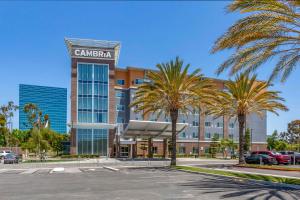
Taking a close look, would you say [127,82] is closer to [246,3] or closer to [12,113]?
[12,113]

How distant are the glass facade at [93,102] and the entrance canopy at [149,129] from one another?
1178 centimetres

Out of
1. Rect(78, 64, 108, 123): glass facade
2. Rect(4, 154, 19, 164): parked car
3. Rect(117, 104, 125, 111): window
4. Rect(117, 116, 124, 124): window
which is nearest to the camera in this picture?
Rect(4, 154, 19, 164): parked car

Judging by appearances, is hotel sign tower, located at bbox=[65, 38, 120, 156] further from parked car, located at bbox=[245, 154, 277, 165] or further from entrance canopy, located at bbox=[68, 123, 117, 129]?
parked car, located at bbox=[245, 154, 277, 165]

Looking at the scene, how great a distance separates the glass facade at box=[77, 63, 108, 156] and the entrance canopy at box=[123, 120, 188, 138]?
11776 millimetres

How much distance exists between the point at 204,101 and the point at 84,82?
38.4 metres

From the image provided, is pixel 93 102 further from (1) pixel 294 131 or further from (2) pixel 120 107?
(1) pixel 294 131

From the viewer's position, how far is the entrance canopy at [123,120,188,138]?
2172 inches

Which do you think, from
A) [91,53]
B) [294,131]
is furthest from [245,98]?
[294,131]

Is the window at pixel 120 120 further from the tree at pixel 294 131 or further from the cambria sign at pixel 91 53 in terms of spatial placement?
the tree at pixel 294 131

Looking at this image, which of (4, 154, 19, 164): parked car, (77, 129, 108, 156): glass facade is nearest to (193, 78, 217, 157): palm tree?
(4, 154, 19, 164): parked car

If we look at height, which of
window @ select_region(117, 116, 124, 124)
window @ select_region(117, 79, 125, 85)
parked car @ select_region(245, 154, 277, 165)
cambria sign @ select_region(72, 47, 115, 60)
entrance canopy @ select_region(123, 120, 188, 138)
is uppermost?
cambria sign @ select_region(72, 47, 115, 60)

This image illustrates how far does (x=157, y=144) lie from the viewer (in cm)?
7869

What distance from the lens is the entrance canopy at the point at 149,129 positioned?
55.2 m

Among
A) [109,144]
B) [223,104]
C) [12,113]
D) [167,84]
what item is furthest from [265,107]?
[12,113]
